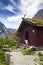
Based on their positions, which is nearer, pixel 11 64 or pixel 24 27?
pixel 11 64

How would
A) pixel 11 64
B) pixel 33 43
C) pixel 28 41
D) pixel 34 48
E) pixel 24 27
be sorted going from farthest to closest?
pixel 24 27 → pixel 28 41 → pixel 33 43 → pixel 34 48 → pixel 11 64

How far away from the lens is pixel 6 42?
79.4ft

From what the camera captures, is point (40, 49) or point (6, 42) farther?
point (6, 42)

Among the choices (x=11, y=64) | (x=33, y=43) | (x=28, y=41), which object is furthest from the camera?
(x=28, y=41)

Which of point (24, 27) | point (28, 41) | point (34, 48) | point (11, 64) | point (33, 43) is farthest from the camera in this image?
point (24, 27)

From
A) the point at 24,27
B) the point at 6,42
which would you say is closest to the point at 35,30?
the point at 24,27

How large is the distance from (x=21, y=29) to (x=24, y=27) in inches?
57.0

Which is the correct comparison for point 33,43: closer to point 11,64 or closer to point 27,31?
point 27,31

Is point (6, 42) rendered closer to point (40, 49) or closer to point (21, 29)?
point (21, 29)

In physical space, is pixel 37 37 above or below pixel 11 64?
above

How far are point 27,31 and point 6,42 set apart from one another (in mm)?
3468

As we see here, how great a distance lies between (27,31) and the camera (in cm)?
2266

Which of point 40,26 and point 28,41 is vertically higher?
point 40,26

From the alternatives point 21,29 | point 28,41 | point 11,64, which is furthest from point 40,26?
point 11,64
